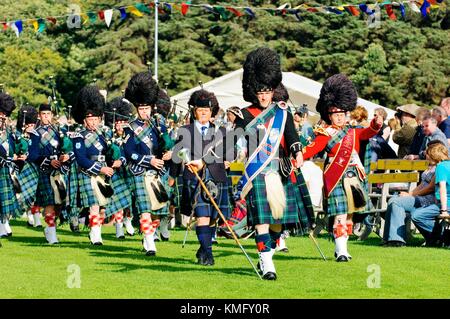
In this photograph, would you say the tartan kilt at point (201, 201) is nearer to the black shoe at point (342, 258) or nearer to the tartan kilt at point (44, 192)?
the black shoe at point (342, 258)

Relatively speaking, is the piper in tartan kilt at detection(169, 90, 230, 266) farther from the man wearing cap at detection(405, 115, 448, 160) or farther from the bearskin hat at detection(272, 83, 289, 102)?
the man wearing cap at detection(405, 115, 448, 160)

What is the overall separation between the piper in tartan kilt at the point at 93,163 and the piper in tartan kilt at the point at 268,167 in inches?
161

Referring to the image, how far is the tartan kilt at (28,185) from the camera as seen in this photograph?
53.9 ft

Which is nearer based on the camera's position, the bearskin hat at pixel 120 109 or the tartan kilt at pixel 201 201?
the tartan kilt at pixel 201 201

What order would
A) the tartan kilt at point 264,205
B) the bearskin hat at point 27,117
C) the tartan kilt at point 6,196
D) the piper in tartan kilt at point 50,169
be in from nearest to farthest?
the tartan kilt at point 264,205
the tartan kilt at point 6,196
the piper in tartan kilt at point 50,169
the bearskin hat at point 27,117

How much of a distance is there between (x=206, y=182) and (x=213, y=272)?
1344 mm

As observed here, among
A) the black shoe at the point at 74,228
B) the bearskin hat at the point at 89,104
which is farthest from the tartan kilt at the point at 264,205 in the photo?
the black shoe at the point at 74,228

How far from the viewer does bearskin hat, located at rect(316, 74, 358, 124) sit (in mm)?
12258

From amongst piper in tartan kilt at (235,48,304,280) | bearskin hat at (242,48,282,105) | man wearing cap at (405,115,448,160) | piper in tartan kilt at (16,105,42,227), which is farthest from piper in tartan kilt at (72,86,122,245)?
piper in tartan kilt at (235,48,304,280)

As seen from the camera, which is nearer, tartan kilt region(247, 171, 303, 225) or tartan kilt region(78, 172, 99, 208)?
tartan kilt region(247, 171, 303, 225)

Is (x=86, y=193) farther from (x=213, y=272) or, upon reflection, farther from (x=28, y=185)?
(x=213, y=272)

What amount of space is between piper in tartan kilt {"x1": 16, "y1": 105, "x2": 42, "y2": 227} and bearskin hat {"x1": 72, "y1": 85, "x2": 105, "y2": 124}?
4.16ft

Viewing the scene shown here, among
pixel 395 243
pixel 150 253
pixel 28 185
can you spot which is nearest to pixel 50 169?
pixel 28 185

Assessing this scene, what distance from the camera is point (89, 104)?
48.5 ft
